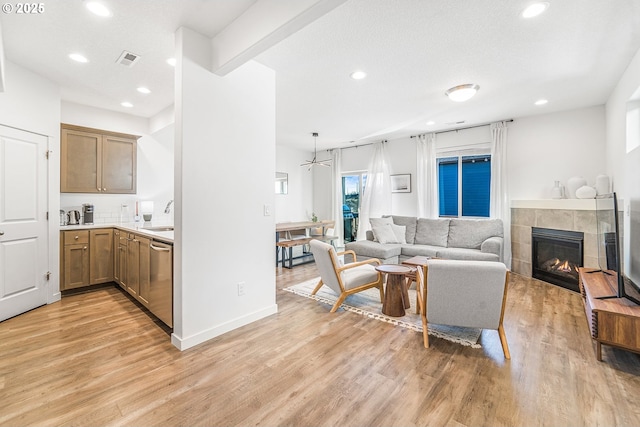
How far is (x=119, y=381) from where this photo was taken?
197 centimetres

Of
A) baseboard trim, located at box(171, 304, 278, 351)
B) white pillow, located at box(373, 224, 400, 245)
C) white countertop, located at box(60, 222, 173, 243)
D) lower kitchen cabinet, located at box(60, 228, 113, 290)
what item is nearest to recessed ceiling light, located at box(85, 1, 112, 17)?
white countertop, located at box(60, 222, 173, 243)

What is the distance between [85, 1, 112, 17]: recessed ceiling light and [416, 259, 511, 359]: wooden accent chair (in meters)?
3.19

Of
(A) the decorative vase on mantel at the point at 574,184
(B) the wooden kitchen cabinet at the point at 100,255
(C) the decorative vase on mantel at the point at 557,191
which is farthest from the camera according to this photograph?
(C) the decorative vase on mantel at the point at 557,191

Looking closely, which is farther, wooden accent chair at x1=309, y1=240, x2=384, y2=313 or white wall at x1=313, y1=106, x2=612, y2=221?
white wall at x1=313, y1=106, x2=612, y2=221

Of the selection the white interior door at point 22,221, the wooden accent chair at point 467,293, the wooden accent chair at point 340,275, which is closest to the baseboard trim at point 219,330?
the wooden accent chair at point 340,275

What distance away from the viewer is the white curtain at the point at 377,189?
669 centimetres

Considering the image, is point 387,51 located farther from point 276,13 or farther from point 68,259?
point 68,259

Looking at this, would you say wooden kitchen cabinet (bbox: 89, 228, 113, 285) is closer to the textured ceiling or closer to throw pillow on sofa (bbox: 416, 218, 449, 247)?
the textured ceiling

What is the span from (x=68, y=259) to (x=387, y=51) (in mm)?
4588

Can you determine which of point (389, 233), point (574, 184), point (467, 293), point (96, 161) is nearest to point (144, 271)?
point (96, 161)

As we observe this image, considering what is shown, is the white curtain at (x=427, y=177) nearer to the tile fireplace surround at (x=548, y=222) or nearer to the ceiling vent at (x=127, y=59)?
the tile fireplace surround at (x=548, y=222)

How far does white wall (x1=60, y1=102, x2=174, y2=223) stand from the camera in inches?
165

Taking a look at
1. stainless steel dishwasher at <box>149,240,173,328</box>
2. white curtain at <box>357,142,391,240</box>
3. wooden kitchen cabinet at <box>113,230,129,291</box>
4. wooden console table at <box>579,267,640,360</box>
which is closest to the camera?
wooden console table at <box>579,267,640,360</box>

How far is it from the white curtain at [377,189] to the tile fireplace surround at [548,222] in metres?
2.51
